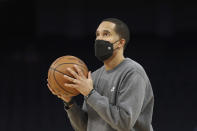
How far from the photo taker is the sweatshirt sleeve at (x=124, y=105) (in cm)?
240

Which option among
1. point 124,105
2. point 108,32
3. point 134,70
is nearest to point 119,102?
point 124,105

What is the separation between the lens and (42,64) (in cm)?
919

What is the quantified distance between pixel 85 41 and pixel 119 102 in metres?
7.60

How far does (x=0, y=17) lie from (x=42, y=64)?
178 cm

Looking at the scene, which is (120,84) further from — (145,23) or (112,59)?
(145,23)

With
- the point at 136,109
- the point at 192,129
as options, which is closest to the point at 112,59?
the point at 136,109

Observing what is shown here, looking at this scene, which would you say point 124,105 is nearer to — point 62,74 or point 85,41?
point 62,74

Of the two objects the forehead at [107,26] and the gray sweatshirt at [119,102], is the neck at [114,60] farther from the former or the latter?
the forehead at [107,26]

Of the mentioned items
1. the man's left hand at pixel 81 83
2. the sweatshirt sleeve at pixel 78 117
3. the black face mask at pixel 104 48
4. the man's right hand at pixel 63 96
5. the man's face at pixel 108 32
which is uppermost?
the man's face at pixel 108 32

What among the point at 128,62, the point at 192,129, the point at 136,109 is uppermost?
the point at 128,62

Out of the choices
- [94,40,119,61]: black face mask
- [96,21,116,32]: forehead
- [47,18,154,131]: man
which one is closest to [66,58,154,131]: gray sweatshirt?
[47,18,154,131]: man

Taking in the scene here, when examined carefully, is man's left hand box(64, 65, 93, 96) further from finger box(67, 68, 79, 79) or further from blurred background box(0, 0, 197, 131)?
blurred background box(0, 0, 197, 131)

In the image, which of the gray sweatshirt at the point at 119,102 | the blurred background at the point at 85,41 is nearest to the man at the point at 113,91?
the gray sweatshirt at the point at 119,102

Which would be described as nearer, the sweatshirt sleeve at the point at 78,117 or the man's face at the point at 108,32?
the man's face at the point at 108,32
